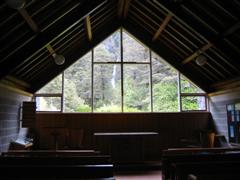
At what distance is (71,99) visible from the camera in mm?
8547

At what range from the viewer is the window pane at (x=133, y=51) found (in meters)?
8.92

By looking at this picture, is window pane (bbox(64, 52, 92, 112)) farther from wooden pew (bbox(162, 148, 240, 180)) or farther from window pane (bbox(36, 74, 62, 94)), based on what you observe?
wooden pew (bbox(162, 148, 240, 180))

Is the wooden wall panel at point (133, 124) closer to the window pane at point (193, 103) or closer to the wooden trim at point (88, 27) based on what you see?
the window pane at point (193, 103)

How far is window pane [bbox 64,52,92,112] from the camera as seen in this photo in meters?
8.54

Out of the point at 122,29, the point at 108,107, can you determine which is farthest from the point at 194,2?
the point at 108,107

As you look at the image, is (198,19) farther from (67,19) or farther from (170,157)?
(170,157)

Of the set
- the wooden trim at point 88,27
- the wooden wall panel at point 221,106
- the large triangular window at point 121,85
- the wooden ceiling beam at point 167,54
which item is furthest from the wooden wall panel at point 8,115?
the wooden wall panel at point 221,106

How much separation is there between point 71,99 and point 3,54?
3264mm

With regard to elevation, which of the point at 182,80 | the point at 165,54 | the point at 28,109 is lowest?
the point at 28,109

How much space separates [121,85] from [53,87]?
88.2 inches

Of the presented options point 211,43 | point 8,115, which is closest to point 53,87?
point 8,115

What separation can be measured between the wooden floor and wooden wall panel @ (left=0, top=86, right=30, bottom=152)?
282cm

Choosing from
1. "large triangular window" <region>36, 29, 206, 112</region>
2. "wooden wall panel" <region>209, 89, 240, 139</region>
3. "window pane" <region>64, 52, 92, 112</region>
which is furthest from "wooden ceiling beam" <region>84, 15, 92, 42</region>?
"wooden wall panel" <region>209, 89, 240, 139</region>

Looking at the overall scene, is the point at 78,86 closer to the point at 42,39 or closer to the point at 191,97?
the point at 42,39
